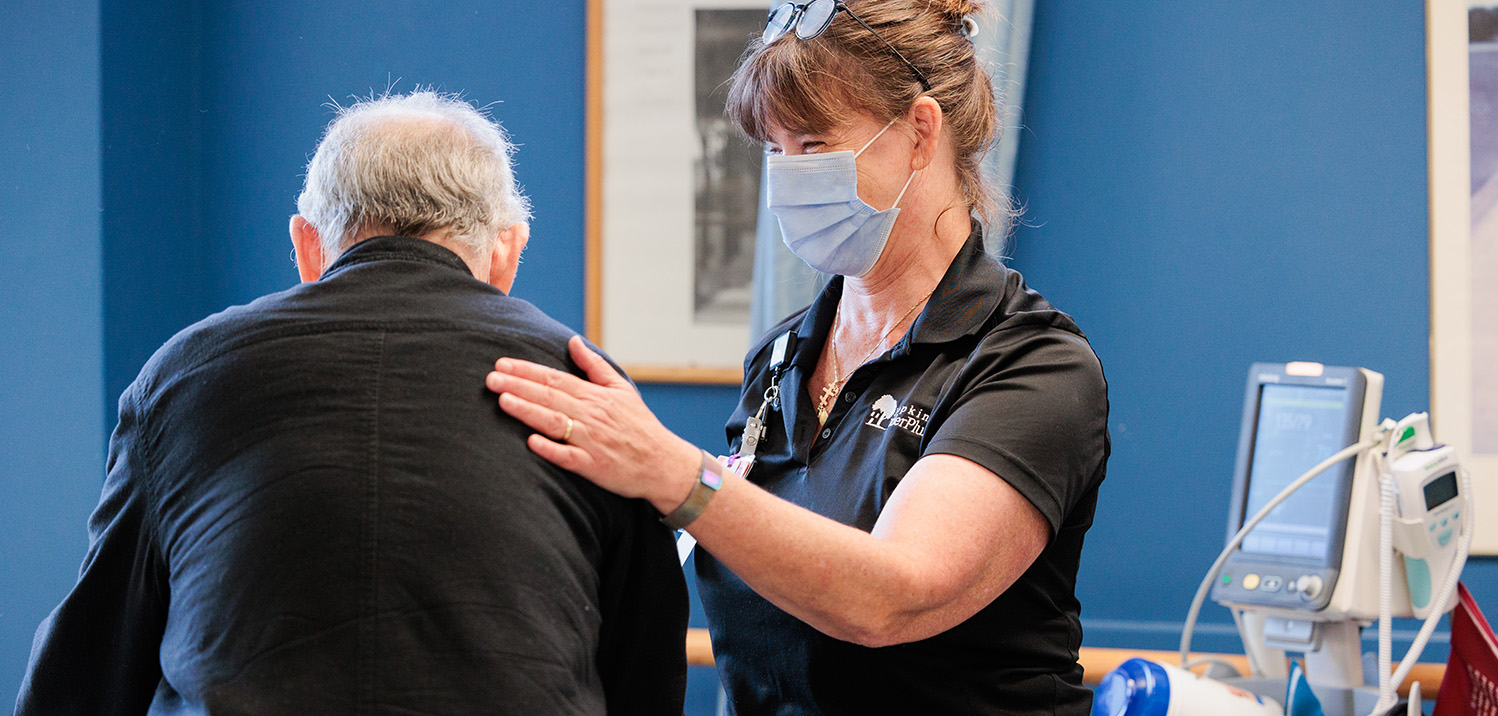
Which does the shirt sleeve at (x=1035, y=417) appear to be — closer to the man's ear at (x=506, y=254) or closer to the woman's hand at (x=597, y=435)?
the woman's hand at (x=597, y=435)

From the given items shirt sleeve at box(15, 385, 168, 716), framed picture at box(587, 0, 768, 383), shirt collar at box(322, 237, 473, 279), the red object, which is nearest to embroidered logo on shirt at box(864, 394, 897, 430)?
shirt collar at box(322, 237, 473, 279)

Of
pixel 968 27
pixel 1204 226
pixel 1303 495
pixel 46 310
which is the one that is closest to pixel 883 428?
pixel 968 27

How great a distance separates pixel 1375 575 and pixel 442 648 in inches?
64.1

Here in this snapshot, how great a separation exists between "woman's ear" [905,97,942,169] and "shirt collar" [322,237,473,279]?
628 mm

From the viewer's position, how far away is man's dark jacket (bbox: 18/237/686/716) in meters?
0.91

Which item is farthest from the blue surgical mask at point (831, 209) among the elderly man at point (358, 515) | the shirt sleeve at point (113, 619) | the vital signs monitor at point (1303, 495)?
the vital signs monitor at point (1303, 495)

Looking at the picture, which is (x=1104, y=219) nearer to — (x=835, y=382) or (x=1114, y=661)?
(x=1114, y=661)

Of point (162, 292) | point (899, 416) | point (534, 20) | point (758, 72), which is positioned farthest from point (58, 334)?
point (899, 416)

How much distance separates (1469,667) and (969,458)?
131 centimetres

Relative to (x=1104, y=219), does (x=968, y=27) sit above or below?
above

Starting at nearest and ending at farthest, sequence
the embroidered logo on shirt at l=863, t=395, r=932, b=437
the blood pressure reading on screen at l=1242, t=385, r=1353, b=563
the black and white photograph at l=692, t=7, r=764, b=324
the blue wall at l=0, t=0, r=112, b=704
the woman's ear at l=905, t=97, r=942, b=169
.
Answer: the embroidered logo on shirt at l=863, t=395, r=932, b=437
the woman's ear at l=905, t=97, r=942, b=169
the blood pressure reading on screen at l=1242, t=385, r=1353, b=563
the blue wall at l=0, t=0, r=112, b=704
the black and white photograph at l=692, t=7, r=764, b=324

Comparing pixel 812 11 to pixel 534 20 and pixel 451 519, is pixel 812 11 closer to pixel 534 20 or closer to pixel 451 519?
pixel 451 519

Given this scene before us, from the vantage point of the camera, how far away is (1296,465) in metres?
1.99

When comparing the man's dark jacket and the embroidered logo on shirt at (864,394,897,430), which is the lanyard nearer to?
the embroidered logo on shirt at (864,394,897,430)
